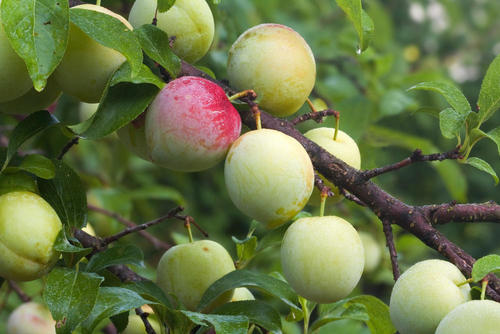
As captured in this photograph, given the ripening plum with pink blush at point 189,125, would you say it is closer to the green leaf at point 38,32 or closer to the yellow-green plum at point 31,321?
the green leaf at point 38,32

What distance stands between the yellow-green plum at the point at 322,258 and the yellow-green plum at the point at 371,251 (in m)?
1.20

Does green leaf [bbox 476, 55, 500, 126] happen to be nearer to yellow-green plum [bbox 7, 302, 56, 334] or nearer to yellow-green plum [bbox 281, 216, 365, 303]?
yellow-green plum [bbox 281, 216, 365, 303]

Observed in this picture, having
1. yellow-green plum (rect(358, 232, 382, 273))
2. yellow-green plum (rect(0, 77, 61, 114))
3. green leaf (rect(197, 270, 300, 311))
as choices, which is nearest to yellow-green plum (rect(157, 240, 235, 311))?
green leaf (rect(197, 270, 300, 311))

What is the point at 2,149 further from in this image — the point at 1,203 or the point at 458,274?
the point at 458,274

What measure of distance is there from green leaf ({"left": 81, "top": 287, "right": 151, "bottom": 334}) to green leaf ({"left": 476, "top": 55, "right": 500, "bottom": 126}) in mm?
462

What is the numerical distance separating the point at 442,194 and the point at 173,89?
132 inches

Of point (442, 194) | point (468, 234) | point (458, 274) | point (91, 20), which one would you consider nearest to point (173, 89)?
point (91, 20)

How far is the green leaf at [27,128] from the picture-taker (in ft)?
2.57

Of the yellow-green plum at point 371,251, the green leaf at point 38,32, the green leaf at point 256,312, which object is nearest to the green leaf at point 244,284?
the green leaf at point 256,312

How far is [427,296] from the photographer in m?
0.64

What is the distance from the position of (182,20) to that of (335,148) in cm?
26

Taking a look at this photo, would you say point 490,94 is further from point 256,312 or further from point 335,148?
point 256,312

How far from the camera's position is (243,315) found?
2.51ft

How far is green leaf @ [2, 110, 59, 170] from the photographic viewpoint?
0.78 m
